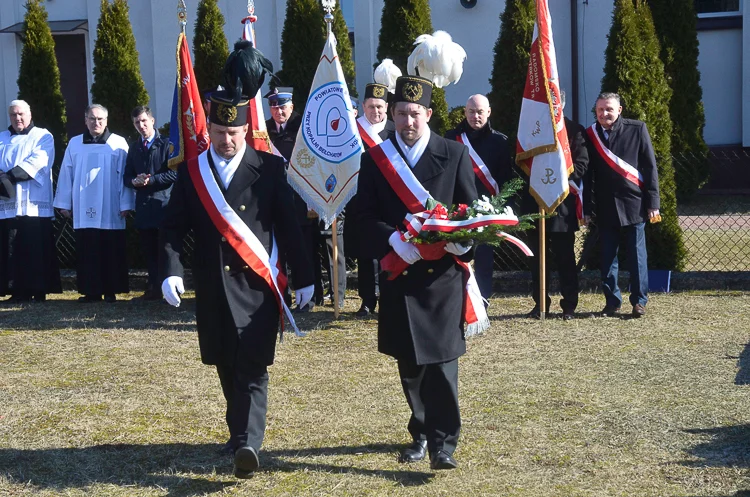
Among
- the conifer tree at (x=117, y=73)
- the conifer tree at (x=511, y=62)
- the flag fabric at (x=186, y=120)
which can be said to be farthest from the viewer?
the conifer tree at (x=117, y=73)

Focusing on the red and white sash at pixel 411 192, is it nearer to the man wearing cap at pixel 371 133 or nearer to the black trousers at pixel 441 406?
the black trousers at pixel 441 406

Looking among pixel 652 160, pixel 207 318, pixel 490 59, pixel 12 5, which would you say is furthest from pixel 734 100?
pixel 207 318

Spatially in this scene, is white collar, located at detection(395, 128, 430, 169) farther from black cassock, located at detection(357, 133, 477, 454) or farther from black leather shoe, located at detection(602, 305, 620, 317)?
black leather shoe, located at detection(602, 305, 620, 317)

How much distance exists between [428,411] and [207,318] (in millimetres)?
1184

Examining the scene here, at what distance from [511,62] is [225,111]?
8624 millimetres

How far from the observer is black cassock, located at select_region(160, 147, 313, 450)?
4883 millimetres

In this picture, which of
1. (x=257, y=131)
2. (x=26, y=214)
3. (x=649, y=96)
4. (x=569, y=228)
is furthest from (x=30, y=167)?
(x=649, y=96)

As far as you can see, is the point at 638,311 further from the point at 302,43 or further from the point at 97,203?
the point at 302,43

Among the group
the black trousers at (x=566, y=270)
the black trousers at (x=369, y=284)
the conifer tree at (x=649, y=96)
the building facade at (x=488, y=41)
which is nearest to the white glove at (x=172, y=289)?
the black trousers at (x=369, y=284)

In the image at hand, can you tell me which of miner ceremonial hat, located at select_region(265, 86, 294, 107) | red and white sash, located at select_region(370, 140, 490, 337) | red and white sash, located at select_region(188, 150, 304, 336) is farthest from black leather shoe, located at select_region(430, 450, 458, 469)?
miner ceremonial hat, located at select_region(265, 86, 294, 107)

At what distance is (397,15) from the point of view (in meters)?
14.7

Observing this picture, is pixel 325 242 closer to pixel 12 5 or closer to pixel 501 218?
pixel 501 218

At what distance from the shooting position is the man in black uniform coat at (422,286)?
4.86 metres

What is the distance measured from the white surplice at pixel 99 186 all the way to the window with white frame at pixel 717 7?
11.9 m
